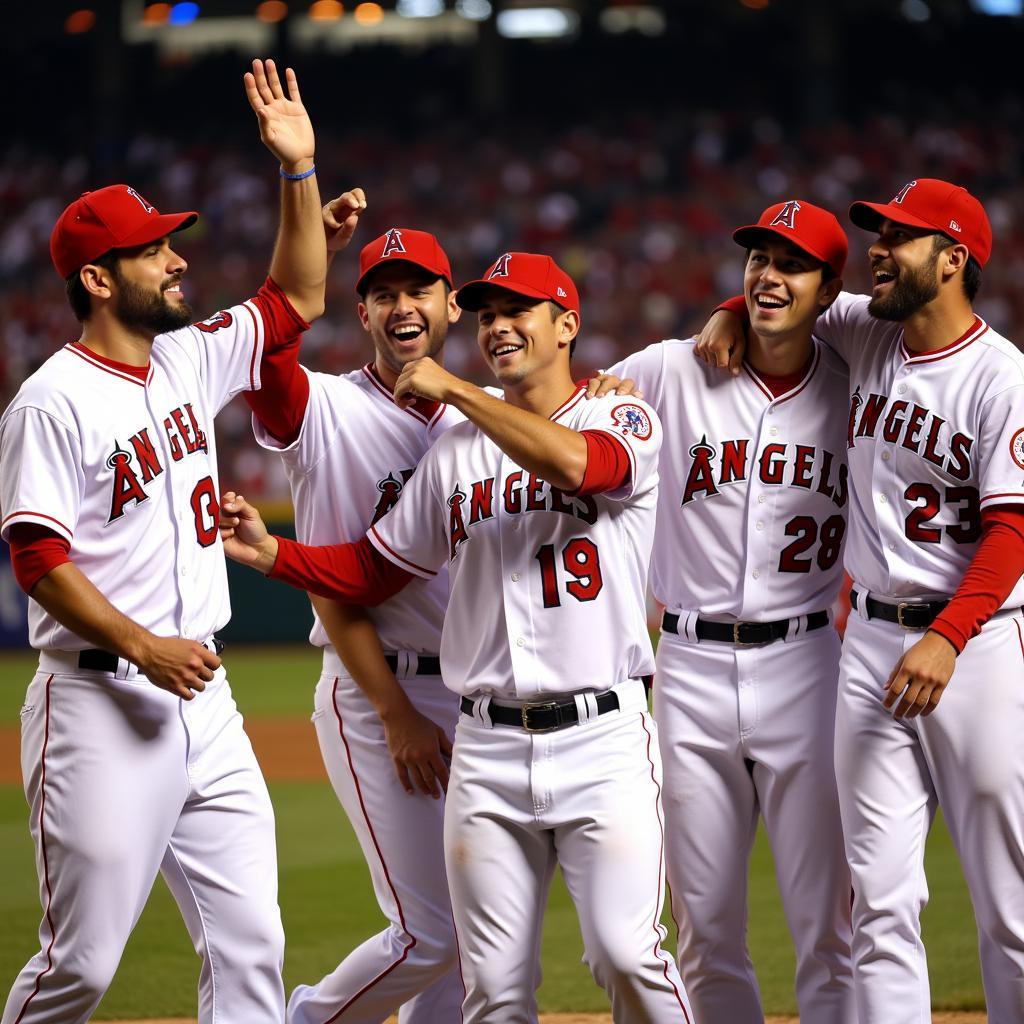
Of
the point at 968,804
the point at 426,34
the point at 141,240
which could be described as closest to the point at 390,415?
the point at 141,240

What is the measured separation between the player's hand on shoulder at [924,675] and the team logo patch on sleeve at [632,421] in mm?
→ 795

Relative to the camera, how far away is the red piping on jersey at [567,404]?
3.36m

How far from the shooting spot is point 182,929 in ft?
18.3

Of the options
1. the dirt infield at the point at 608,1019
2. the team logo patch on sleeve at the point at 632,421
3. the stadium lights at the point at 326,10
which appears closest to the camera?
the team logo patch on sleeve at the point at 632,421

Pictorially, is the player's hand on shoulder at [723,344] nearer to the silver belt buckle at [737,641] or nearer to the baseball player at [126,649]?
the silver belt buckle at [737,641]

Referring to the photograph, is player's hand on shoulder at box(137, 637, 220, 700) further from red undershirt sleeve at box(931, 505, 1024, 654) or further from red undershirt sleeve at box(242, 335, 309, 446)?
red undershirt sleeve at box(931, 505, 1024, 654)

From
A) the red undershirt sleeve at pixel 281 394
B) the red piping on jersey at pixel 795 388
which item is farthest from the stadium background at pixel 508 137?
the red piping on jersey at pixel 795 388

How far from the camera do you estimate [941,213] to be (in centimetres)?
349

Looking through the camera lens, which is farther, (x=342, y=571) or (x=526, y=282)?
(x=342, y=571)

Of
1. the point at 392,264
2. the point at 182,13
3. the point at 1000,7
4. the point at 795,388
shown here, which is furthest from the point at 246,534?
the point at 182,13

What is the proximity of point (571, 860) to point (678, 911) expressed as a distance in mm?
620

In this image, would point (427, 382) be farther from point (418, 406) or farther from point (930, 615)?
point (930, 615)

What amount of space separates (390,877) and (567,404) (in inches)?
51.0

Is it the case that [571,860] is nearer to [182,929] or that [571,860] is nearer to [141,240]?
[141,240]
